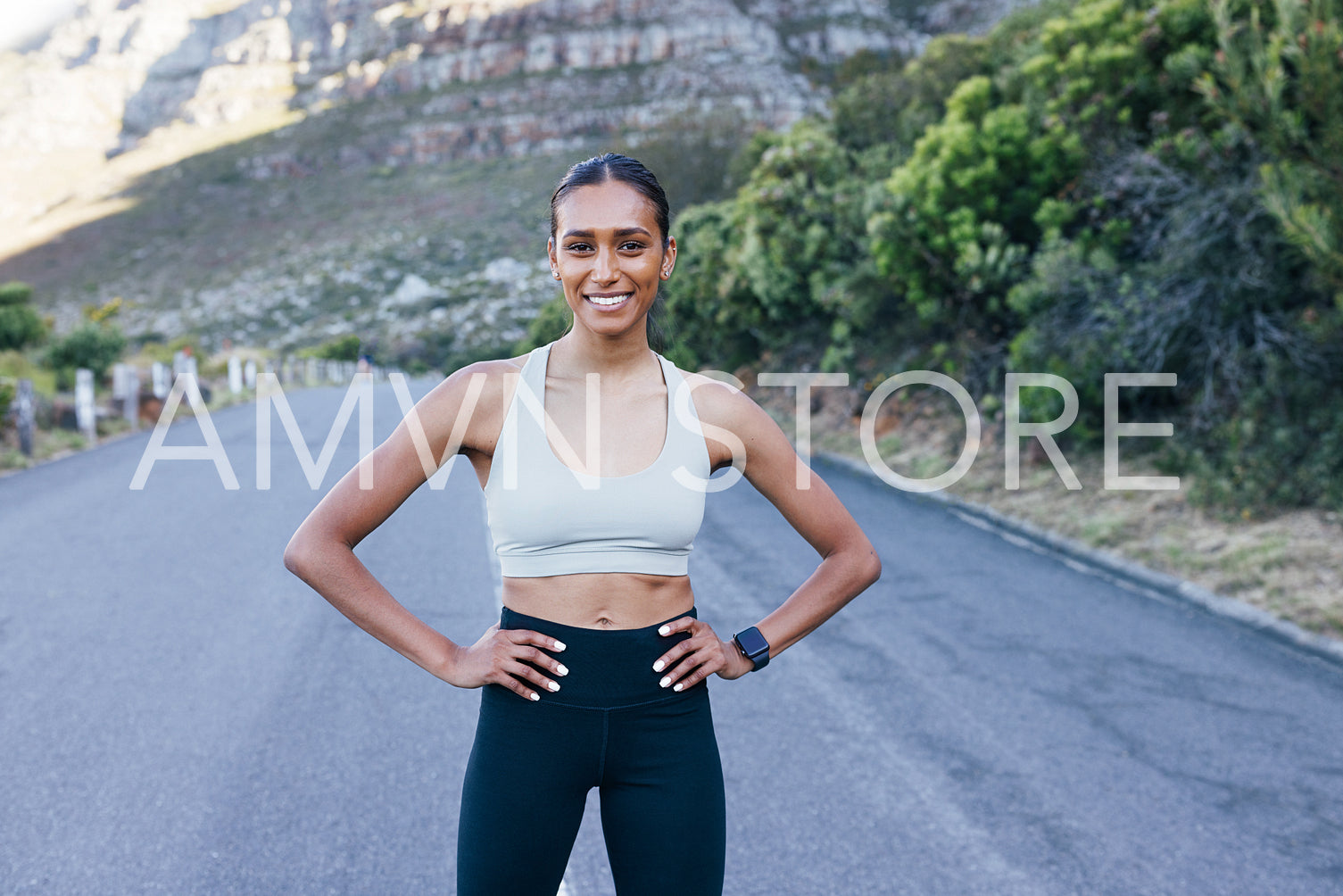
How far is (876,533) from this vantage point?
10.0 metres

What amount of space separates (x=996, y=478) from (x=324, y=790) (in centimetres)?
958

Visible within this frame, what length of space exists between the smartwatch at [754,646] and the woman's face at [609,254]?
0.69 meters

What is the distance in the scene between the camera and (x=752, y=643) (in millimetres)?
2225

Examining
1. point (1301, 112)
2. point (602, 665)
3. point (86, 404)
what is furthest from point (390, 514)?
point (86, 404)

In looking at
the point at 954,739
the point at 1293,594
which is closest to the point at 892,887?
the point at 954,739

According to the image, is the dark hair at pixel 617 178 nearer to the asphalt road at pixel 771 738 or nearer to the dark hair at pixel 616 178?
the dark hair at pixel 616 178

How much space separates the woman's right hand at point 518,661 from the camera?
1.99 m

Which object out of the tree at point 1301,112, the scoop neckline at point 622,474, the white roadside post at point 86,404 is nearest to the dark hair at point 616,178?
the scoop neckline at point 622,474

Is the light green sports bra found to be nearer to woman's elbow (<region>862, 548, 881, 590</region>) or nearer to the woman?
the woman

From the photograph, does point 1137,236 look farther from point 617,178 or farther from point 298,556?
point 298,556

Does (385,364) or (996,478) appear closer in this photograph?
(996,478)

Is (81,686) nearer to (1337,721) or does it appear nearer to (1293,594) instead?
(1337,721)

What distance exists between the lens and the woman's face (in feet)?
6.81

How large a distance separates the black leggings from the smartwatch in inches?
8.3
